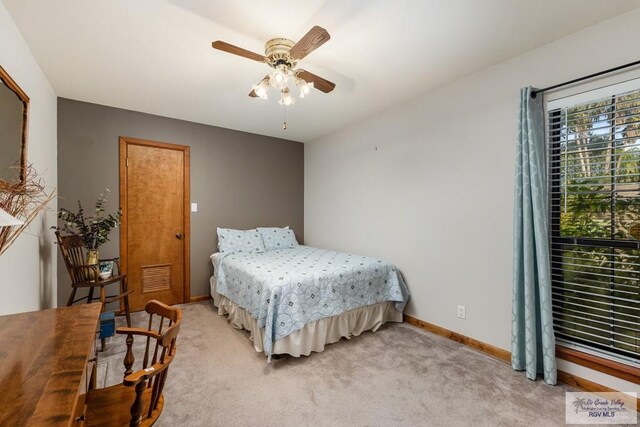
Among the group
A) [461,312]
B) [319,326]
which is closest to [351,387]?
[319,326]

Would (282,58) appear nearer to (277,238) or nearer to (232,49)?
(232,49)

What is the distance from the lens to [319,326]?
8.36 feet

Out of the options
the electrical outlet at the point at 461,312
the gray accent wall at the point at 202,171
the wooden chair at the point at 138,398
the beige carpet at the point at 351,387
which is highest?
the gray accent wall at the point at 202,171

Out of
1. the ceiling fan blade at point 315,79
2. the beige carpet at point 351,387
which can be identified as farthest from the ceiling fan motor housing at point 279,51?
the beige carpet at point 351,387

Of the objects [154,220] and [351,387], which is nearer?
[351,387]

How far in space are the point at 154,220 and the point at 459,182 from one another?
11.5 feet

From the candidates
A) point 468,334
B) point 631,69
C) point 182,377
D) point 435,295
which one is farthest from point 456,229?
point 182,377

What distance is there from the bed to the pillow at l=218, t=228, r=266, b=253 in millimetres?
300

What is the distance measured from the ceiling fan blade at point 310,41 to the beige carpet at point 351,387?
2.18 meters

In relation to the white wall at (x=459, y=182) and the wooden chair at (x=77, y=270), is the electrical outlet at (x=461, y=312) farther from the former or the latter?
the wooden chair at (x=77, y=270)

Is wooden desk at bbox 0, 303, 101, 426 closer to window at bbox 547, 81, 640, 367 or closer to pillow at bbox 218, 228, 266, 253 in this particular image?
pillow at bbox 218, 228, 266, 253

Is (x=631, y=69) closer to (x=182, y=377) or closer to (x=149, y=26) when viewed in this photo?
(x=149, y=26)

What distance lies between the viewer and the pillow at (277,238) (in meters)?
4.12

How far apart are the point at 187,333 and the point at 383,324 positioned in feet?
6.57
